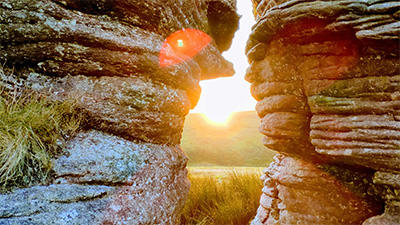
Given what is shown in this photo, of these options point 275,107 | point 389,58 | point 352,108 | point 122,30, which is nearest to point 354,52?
point 389,58

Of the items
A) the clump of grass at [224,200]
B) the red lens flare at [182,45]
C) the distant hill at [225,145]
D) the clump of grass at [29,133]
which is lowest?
the distant hill at [225,145]

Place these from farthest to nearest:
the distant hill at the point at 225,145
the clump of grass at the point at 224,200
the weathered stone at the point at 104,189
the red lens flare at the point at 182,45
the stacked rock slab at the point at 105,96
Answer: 1. the distant hill at the point at 225,145
2. the clump of grass at the point at 224,200
3. the red lens flare at the point at 182,45
4. the stacked rock slab at the point at 105,96
5. the weathered stone at the point at 104,189

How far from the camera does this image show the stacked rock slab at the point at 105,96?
9.42 feet

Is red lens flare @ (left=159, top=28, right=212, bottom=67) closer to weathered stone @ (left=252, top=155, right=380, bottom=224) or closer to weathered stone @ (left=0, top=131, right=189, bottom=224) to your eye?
weathered stone @ (left=0, top=131, right=189, bottom=224)

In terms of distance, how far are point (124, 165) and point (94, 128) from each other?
77 cm

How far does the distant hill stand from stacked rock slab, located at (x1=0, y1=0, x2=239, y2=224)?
3402 centimetres

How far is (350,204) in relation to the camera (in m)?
5.53

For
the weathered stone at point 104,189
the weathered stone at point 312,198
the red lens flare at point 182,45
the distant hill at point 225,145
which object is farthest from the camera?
the distant hill at point 225,145

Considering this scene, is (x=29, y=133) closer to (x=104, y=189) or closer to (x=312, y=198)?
(x=104, y=189)

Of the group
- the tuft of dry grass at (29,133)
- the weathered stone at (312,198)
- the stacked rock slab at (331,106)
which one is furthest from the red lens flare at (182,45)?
the weathered stone at (312,198)

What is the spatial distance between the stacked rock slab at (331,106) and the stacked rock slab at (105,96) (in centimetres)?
293

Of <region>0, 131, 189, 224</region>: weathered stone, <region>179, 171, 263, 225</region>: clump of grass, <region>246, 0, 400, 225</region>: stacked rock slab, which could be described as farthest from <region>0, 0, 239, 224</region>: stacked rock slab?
<region>179, 171, 263, 225</region>: clump of grass

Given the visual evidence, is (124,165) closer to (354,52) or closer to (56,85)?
(56,85)

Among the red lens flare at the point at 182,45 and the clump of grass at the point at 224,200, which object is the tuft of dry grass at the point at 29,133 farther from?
the clump of grass at the point at 224,200
